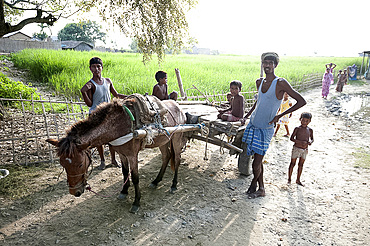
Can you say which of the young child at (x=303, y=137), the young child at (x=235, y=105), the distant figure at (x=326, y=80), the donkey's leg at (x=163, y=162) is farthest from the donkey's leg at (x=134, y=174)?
the distant figure at (x=326, y=80)

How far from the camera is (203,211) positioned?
3311 millimetres

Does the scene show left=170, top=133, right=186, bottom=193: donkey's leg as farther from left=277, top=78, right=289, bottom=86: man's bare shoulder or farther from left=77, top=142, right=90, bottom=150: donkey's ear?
left=277, top=78, right=289, bottom=86: man's bare shoulder

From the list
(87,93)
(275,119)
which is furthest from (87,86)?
(275,119)

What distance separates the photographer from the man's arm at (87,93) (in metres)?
3.56

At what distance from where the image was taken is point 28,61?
1294 cm

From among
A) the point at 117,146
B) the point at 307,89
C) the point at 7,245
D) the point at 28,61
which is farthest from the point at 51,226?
the point at 307,89

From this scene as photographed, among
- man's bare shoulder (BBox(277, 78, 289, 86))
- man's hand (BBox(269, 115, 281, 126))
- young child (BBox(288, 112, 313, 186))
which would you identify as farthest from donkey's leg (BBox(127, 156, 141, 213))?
young child (BBox(288, 112, 313, 186))

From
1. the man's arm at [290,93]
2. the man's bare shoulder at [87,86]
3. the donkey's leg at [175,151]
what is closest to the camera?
the man's arm at [290,93]

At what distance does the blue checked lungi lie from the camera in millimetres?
3381

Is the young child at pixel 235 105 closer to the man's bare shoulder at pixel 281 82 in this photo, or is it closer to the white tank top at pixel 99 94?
the man's bare shoulder at pixel 281 82

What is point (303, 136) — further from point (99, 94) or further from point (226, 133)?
point (99, 94)

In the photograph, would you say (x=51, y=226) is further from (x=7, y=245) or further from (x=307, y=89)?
(x=307, y=89)

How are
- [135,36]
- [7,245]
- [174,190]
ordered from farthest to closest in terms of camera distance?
[135,36], [174,190], [7,245]

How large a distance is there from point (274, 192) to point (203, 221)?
53.5 inches
